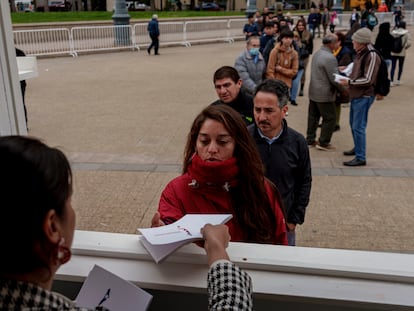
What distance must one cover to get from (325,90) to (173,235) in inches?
235

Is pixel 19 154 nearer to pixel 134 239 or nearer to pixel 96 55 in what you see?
pixel 134 239

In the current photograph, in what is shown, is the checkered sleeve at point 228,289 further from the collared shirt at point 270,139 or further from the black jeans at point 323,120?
the black jeans at point 323,120

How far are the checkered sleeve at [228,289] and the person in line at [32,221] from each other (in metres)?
0.38

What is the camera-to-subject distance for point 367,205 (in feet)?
17.2

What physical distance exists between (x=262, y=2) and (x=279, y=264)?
6357 centimetres

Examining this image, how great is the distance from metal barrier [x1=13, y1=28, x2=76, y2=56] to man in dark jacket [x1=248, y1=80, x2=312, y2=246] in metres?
17.9

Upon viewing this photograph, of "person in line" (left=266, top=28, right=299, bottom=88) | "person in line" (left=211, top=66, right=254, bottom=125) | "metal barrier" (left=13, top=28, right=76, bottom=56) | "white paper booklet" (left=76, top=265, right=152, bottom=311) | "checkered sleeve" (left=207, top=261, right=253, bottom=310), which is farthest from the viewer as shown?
"metal barrier" (left=13, top=28, right=76, bottom=56)

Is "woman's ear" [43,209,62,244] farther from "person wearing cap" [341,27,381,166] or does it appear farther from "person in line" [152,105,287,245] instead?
"person wearing cap" [341,27,381,166]

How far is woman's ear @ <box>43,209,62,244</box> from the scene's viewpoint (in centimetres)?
89

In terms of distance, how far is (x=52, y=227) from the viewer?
Result: 91 centimetres

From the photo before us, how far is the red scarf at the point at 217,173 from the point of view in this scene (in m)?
2.02

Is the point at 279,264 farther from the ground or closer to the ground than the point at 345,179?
farther from the ground

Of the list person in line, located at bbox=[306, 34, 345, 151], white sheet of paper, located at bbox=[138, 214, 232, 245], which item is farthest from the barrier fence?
white sheet of paper, located at bbox=[138, 214, 232, 245]

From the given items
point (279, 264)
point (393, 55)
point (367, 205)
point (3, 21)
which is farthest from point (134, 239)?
point (393, 55)
